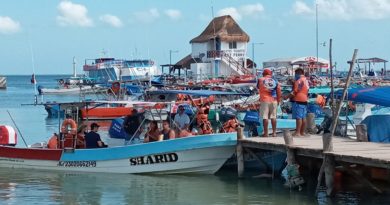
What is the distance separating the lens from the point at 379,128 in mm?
18750

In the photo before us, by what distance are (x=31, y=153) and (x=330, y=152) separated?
8934mm

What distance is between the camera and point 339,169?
16438 millimetres

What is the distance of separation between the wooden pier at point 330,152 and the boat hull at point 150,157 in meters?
0.66

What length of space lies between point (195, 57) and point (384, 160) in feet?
198

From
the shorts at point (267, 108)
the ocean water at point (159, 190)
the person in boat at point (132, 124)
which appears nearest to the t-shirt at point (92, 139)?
the ocean water at point (159, 190)

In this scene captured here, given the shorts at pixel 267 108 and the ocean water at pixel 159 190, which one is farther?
the shorts at pixel 267 108

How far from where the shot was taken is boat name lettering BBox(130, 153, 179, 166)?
1921cm

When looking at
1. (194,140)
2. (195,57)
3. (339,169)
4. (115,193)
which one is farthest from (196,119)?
(195,57)

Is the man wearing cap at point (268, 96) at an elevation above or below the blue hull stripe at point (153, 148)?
above

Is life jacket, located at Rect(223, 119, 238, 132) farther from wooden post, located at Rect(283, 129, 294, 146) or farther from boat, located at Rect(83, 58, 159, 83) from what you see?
boat, located at Rect(83, 58, 159, 83)

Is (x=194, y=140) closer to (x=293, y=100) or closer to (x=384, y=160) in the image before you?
(x=293, y=100)

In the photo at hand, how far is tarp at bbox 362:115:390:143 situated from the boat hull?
11.2 ft

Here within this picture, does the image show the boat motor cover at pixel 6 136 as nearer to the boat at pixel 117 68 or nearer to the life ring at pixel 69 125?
the life ring at pixel 69 125

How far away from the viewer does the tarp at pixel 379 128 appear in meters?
18.6
